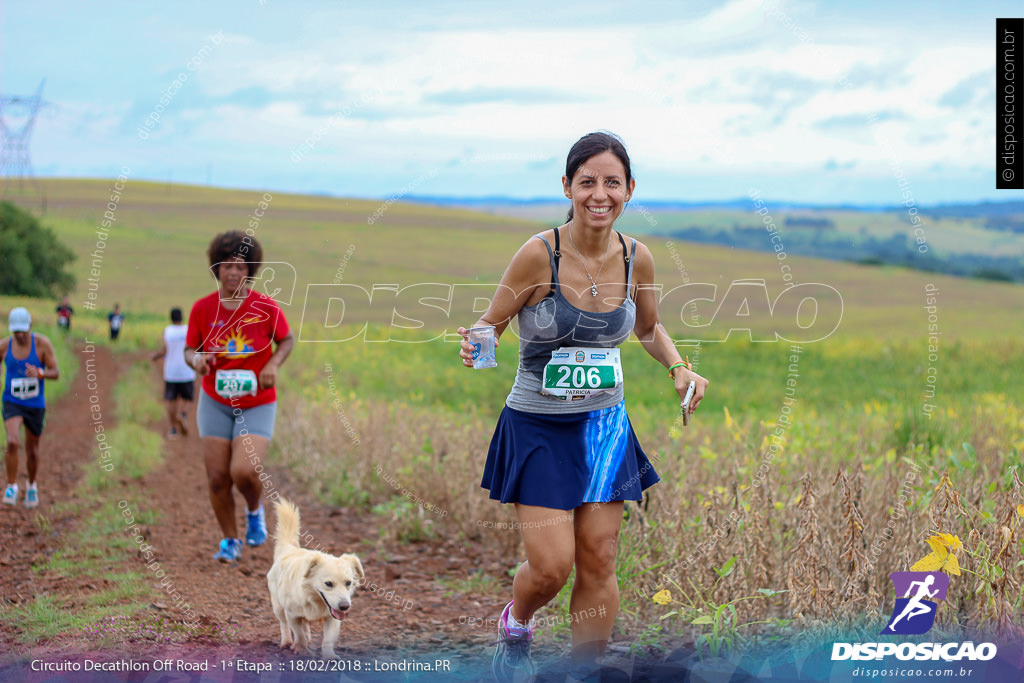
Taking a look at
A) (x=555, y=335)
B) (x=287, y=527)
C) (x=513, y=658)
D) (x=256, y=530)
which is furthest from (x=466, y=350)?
(x=256, y=530)

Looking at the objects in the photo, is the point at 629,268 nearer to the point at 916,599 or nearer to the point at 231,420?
the point at 916,599

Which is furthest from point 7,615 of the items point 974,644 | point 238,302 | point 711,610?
point 974,644

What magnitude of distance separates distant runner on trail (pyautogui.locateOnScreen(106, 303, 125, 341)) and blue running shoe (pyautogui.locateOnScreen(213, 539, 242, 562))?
7.16 meters

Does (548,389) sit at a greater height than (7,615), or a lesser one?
greater

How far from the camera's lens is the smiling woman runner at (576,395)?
3.82 metres

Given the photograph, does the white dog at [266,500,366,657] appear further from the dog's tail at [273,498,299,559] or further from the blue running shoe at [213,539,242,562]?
the blue running shoe at [213,539,242,562]

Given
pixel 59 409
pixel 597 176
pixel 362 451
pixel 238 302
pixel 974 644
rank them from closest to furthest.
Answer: pixel 597 176 < pixel 974 644 < pixel 238 302 < pixel 362 451 < pixel 59 409

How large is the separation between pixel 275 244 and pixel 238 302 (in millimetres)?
4223

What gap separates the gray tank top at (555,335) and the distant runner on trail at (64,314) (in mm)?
6909

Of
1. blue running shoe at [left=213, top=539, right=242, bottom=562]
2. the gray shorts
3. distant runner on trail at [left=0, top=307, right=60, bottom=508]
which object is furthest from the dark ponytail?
distant runner on trail at [left=0, top=307, right=60, bottom=508]

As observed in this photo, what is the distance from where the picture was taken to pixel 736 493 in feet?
15.6

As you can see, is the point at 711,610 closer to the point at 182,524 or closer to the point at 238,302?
the point at 238,302

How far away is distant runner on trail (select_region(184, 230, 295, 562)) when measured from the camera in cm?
603

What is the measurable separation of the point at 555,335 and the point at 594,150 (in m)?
0.77
